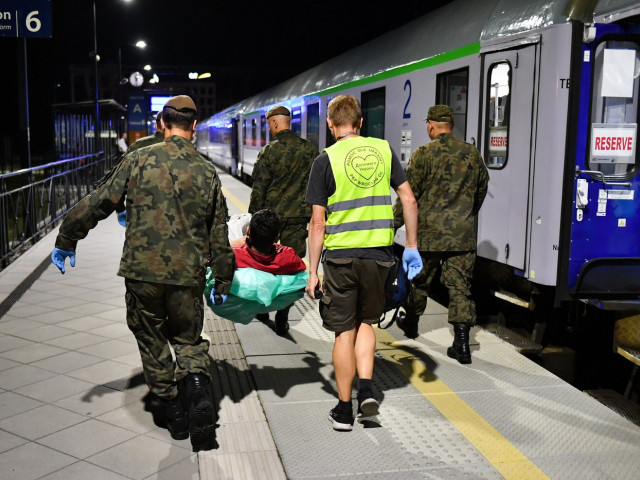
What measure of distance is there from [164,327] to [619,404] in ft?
11.2

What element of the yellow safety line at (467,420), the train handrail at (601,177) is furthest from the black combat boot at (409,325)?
the train handrail at (601,177)

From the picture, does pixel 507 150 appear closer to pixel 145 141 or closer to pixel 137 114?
pixel 145 141

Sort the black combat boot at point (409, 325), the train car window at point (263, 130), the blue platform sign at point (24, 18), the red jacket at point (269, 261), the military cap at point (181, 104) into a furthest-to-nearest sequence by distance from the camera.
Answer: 1. the train car window at point (263, 130)
2. the blue platform sign at point (24, 18)
3. the black combat boot at point (409, 325)
4. the red jacket at point (269, 261)
5. the military cap at point (181, 104)

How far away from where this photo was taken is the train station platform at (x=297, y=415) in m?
3.70

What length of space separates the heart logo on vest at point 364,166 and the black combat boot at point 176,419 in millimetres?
1530

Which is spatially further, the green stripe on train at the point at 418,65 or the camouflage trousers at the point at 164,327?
the green stripe on train at the point at 418,65

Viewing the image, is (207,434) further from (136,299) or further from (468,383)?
(468,383)

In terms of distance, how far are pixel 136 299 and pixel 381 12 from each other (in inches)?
912

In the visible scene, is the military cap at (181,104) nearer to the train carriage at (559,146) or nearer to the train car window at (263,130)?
the train carriage at (559,146)

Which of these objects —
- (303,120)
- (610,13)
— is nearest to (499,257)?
(610,13)

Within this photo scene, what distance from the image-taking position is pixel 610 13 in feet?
17.1

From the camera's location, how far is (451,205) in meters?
5.51

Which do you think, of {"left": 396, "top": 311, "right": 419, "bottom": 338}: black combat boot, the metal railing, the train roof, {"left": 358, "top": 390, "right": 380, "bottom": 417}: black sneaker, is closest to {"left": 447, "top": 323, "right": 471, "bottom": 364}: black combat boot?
{"left": 396, "top": 311, "right": 419, "bottom": 338}: black combat boot

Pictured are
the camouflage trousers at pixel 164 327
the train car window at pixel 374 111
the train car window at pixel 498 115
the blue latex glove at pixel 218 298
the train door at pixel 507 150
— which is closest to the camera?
the camouflage trousers at pixel 164 327
